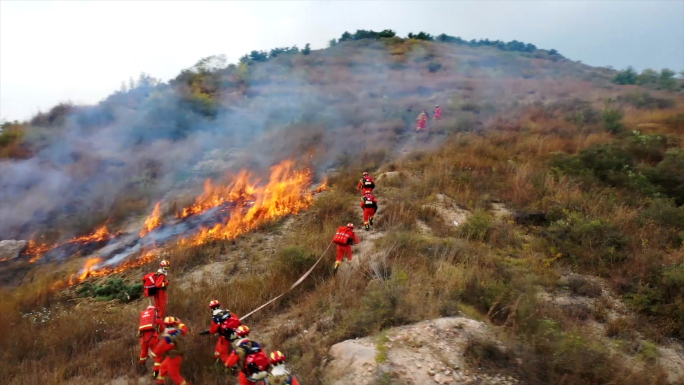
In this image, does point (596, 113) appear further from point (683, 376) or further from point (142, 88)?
point (142, 88)

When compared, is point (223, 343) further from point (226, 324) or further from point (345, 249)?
point (345, 249)

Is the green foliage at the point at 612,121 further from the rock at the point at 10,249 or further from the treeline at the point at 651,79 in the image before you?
the rock at the point at 10,249

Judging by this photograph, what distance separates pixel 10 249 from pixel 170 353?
7733 mm

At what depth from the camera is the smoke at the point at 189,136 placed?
480 inches

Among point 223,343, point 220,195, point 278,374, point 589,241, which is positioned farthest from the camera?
point 220,195

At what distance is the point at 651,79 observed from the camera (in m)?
28.6

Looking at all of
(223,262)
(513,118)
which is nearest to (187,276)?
(223,262)

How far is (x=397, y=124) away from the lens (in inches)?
708

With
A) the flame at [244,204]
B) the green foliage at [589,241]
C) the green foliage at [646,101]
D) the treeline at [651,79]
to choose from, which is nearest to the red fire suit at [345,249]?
the flame at [244,204]

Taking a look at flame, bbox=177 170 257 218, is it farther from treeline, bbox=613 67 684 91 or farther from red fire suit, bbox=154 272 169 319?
treeline, bbox=613 67 684 91

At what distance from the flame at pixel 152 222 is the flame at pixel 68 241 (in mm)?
888

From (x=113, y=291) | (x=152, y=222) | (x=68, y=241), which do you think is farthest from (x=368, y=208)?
(x=68, y=241)

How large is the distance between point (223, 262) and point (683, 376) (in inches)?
294

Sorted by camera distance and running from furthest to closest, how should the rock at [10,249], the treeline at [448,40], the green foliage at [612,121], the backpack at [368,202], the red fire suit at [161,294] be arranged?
the treeline at [448,40], the green foliage at [612,121], the rock at [10,249], the backpack at [368,202], the red fire suit at [161,294]
